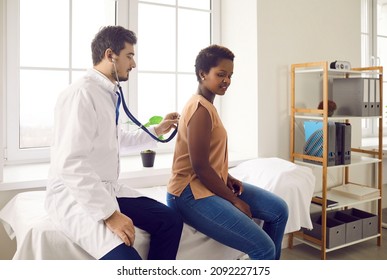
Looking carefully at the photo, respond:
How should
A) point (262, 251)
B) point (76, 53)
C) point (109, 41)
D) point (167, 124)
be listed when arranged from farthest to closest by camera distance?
point (76, 53), point (167, 124), point (262, 251), point (109, 41)

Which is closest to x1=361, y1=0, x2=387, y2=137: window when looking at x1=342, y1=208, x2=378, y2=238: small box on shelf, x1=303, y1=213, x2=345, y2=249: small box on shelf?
x1=342, y1=208, x2=378, y2=238: small box on shelf

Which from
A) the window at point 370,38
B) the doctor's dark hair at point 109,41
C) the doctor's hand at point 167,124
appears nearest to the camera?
the doctor's dark hair at point 109,41

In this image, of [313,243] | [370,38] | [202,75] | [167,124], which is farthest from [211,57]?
[370,38]

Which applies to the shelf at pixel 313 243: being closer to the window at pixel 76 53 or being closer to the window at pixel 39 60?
the window at pixel 76 53

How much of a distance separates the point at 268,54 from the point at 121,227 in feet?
5.87

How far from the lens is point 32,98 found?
7.80ft

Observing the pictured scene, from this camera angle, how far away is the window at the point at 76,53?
2.29 metres

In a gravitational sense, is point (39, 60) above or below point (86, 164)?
above

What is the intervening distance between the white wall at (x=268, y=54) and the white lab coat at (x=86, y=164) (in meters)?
1.40

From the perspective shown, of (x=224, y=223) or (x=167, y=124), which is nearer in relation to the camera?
(x=224, y=223)

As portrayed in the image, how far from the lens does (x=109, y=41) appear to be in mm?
1536

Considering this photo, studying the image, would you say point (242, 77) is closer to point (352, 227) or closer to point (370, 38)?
point (352, 227)

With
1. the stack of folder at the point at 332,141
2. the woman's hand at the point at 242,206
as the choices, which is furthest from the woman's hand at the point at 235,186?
the stack of folder at the point at 332,141
